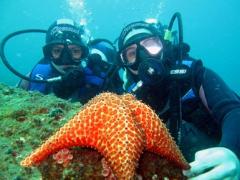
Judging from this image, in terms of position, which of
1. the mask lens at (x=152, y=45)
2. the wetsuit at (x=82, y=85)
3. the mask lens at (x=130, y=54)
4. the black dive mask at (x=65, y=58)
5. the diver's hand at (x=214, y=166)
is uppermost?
the mask lens at (x=152, y=45)

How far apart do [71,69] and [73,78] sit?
1.33ft

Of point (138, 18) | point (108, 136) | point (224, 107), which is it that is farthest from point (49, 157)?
point (138, 18)

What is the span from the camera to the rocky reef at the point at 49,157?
92.0 inches

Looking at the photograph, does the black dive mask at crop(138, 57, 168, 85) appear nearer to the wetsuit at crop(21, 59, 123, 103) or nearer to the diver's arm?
the diver's arm

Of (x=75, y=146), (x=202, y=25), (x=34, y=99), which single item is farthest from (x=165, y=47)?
(x=202, y=25)

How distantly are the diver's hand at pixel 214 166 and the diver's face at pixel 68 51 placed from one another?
4641mm

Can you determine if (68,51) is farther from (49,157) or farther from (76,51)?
(49,157)

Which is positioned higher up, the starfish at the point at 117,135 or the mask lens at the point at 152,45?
the mask lens at the point at 152,45

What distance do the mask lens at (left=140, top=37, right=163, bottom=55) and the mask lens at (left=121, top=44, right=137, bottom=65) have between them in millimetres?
197

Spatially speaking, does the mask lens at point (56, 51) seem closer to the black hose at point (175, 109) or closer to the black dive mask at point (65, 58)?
the black dive mask at point (65, 58)

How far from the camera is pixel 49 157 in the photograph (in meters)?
2.37

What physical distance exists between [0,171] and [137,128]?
1.31 meters

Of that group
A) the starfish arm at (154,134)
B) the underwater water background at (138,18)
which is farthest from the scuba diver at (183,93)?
the underwater water background at (138,18)

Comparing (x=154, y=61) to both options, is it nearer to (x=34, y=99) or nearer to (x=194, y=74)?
(x=194, y=74)
